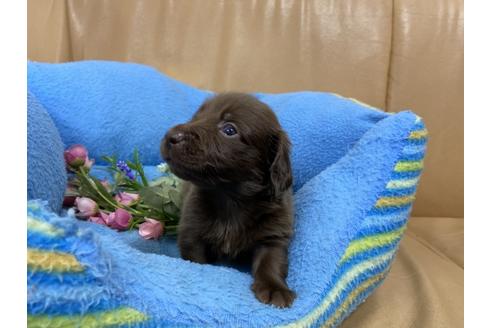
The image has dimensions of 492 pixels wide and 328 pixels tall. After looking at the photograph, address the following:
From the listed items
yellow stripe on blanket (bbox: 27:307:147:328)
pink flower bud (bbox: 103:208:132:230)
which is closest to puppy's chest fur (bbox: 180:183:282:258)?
pink flower bud (bbox: 103:208:132:230)

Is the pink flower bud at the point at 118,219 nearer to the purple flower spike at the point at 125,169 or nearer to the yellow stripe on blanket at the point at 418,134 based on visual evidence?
the purple flower spike at the point at 125,169

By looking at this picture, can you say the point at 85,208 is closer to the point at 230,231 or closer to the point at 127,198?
the point at 127,198

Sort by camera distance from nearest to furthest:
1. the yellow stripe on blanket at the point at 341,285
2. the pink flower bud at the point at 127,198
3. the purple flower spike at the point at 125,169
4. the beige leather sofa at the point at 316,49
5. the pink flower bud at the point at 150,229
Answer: the yellow stripe on blanket at the point at 341,285, the pink flower bud at the point at 150,229, the pink flower bud at the point at 127,198, the purple flower spike at the point at 125,169, the beige leather sofa at the point at 316,49

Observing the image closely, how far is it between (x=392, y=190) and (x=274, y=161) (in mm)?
361

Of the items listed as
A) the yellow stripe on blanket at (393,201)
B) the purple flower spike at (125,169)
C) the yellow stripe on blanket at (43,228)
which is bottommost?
the purple flower spike at (125,169)

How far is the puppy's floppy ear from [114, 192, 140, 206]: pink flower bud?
58 cm

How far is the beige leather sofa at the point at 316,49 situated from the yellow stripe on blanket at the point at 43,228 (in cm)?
179

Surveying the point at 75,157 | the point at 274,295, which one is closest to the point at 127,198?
the point at 75,157

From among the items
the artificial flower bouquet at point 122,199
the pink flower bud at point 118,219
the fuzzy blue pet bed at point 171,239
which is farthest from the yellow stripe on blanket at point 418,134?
the pink flower bud at point 118,219

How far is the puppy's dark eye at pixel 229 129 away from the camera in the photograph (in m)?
1.34

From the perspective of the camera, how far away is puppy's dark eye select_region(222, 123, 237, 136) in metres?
1.34

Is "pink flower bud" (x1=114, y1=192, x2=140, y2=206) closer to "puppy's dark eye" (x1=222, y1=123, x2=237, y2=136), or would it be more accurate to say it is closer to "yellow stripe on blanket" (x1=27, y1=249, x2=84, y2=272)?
"puppy's dark eye" (x1=222, y1=123, x2=237, y2=136)

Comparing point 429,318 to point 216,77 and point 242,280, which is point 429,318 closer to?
point 242,280

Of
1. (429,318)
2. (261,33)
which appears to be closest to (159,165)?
(261,33)
